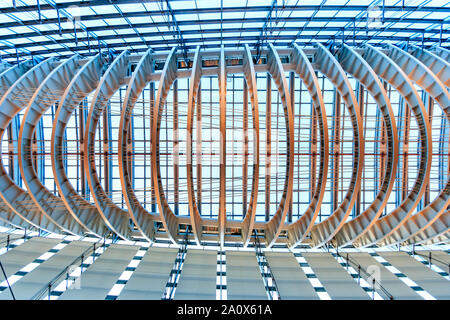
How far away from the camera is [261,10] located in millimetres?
13258

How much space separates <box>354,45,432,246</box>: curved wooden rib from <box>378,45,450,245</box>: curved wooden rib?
874mm

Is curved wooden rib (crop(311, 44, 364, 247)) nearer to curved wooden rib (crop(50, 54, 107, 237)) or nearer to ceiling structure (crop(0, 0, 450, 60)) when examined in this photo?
ceiling structure (crop(0, 0, 450, 60))

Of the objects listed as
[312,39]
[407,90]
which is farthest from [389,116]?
[312,39]

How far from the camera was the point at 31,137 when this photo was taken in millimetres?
12352

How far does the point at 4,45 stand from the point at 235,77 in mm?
13547

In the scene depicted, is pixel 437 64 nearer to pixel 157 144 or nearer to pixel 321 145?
pixel 321 145

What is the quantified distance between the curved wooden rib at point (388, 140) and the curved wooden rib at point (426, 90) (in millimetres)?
2471

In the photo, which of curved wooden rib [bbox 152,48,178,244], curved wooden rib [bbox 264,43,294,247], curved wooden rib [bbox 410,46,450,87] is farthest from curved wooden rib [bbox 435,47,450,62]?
curved wooden rib [bbox 152,48,178,244]

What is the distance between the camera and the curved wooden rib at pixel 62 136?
37.7ft

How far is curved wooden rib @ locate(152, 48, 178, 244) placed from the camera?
10.5 m

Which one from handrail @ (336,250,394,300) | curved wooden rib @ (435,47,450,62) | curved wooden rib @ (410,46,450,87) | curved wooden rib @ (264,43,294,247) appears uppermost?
curved wooden rib @ (435,47,450,62)

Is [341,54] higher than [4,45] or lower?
lower

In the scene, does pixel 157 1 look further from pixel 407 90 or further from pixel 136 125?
pixel 407 90

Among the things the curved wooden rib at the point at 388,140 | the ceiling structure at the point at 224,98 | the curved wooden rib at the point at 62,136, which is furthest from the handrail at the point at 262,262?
the curved wooden rib at the point at 62,136
